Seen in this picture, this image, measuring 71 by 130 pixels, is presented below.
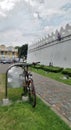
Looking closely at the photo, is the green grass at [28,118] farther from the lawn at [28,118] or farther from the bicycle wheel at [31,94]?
the bicycle wheel at [31,94]

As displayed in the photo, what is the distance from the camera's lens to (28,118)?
225 inches

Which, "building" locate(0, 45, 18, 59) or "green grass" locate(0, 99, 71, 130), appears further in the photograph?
"building" locate(0, 45, 18, 59)

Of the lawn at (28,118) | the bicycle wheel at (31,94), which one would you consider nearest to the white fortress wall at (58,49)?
the bicycle wheel at (31,94)

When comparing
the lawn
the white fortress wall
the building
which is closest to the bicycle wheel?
the lawn

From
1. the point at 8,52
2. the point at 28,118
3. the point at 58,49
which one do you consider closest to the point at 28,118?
the point at 28,118

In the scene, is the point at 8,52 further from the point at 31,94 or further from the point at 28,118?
the point at 28,118

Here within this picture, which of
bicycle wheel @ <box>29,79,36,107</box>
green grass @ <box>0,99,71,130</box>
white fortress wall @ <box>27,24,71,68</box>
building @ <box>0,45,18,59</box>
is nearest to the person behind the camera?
green grass @ <box>0,99,71,130</box>

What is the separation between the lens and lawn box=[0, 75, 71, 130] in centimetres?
522

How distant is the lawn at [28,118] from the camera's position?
5.22 m

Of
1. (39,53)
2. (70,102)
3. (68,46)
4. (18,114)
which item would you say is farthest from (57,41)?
(18,114)

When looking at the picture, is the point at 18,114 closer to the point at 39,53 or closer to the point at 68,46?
the point at 68,46

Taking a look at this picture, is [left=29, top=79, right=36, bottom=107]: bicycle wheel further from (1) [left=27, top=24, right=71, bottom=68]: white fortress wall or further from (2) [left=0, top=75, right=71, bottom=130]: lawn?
(1) [left=27, top=24, right=71, bottom=68]: white fortress wall

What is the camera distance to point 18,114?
19.9ft

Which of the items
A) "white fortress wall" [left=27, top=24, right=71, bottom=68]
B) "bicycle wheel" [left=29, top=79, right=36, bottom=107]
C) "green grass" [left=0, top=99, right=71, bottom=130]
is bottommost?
"green grass" [left=0, top=99, right=71, bottom=130]
